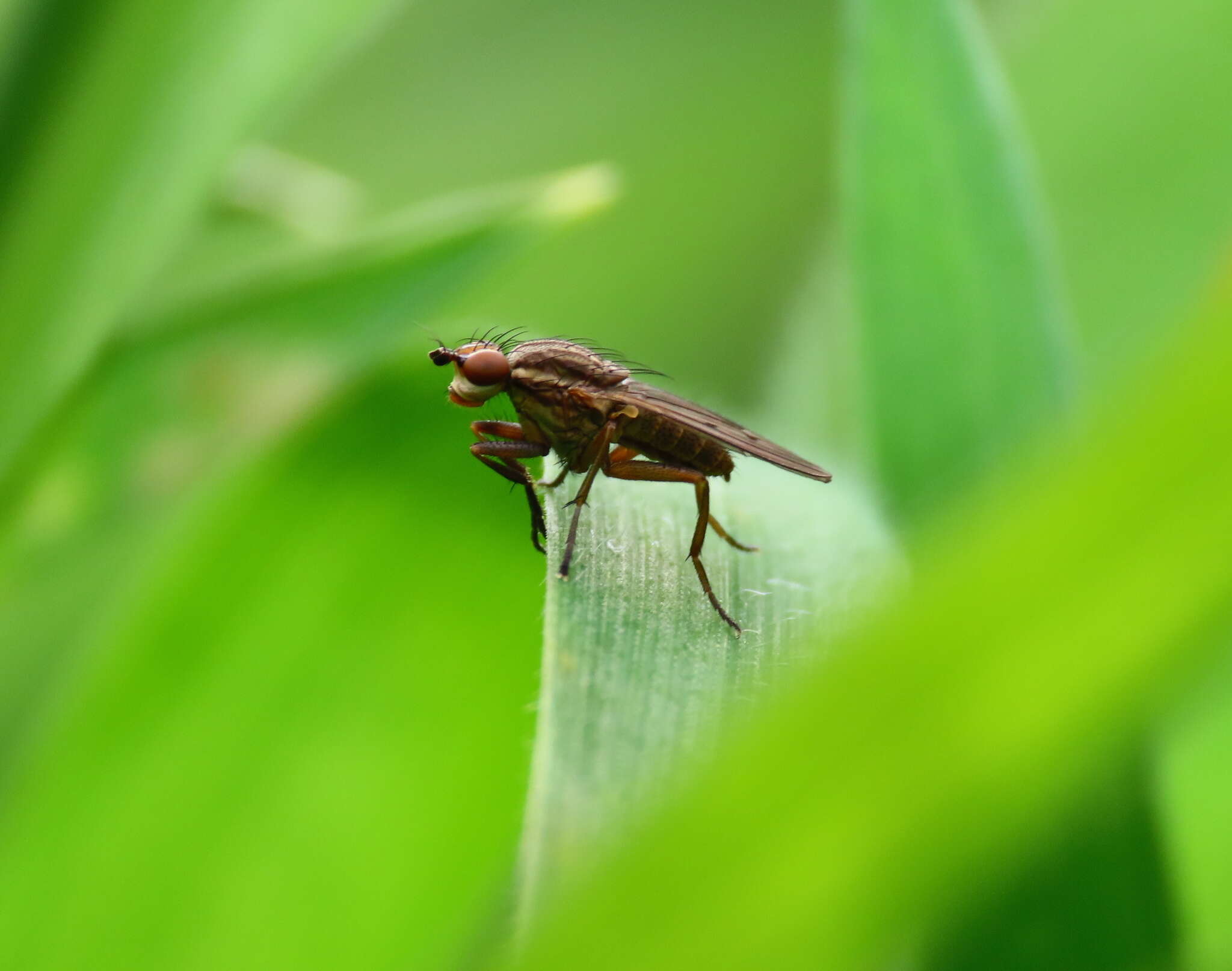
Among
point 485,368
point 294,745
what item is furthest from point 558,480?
point 294,745

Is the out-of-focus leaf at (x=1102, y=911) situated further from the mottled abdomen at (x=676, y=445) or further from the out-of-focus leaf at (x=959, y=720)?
the mottled abdomen at (x=676, y=445)

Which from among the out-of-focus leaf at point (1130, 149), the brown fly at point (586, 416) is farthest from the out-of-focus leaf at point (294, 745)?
the out-of-focus leaf at point (1130, 149)

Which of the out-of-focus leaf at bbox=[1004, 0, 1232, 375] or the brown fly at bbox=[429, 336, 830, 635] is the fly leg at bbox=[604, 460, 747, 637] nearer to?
the brown fly at bbox=[429, 336, 830, 635]

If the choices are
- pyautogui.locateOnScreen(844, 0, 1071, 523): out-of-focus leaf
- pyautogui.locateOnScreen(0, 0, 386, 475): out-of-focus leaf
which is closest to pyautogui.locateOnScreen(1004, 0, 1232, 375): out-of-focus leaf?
pyautogui.locateOnScreen(844, 0, 1071, 523): out-of-focus leaf

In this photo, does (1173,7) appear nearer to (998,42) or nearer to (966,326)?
(998,42)

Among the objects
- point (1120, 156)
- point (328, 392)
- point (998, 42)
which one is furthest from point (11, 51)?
point (998, 42)

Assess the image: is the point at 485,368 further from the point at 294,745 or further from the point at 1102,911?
the point at 1102,911
